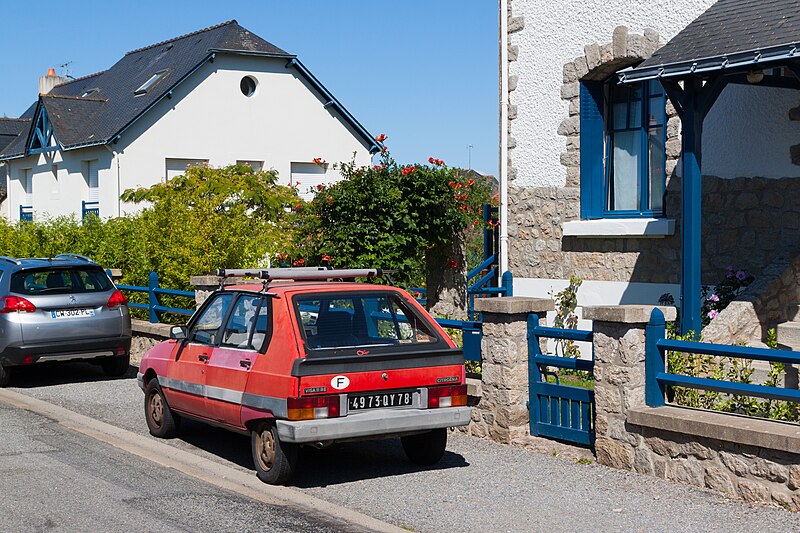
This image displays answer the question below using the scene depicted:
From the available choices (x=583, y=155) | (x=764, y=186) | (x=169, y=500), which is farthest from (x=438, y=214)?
(x=169, y=500)

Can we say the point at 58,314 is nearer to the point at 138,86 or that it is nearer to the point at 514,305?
the point at 514,305

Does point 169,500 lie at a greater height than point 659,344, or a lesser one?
lesser

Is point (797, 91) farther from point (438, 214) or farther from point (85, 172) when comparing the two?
point (85, 172)

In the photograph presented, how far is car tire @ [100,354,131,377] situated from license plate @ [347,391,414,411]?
7.11 metres

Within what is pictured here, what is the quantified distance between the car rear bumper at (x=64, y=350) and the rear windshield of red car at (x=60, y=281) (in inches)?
Answer: 27.3

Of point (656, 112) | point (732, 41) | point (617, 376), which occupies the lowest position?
point (617, 376)

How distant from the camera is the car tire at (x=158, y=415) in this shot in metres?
10.1

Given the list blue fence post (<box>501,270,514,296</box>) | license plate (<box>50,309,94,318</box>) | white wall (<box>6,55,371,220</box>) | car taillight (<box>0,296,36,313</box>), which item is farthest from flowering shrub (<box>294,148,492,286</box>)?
white wall (<box>6,55,371,220</box>)

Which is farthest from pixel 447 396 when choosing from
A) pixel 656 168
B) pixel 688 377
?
pixel 656 168

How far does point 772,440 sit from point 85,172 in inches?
1199

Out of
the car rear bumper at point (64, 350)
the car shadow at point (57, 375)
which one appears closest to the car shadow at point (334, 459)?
the car rear bumper at point (64, 350)

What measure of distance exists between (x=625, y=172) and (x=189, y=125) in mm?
22294

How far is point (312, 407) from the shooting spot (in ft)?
25.9

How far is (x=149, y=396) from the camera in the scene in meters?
10.5
